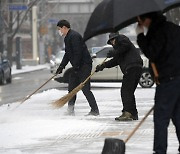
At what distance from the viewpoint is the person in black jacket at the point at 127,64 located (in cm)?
1127

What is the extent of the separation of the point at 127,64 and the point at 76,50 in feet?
4.39

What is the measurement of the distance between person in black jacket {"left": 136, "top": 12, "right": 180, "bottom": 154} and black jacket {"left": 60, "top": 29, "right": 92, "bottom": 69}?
17.6 ft

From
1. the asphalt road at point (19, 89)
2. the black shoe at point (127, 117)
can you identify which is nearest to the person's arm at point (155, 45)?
the black shoe at point (127, 117)

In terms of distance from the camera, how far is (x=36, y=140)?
31.4ft

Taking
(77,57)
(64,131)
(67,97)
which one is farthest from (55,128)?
(77,57)

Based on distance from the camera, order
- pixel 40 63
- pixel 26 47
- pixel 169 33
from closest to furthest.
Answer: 1. pixel 169 33
2. pixel 40 63
3. pixel 26 47

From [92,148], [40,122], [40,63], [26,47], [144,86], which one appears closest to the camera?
[92,148]

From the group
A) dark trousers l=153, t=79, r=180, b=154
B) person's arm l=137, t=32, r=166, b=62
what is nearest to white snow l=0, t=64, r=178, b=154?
dark trousers l=153, t=79, r=180, b=154

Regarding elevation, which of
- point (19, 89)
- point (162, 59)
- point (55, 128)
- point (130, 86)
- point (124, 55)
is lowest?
point (19, 89)

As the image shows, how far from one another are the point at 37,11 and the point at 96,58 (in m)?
49.9

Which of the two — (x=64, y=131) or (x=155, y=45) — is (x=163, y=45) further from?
(x=64, y=131)

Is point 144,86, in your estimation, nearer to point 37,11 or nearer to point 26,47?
point 37,11

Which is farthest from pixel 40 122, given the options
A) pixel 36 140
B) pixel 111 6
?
pixel 111 6

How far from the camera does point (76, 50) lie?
487 inches
